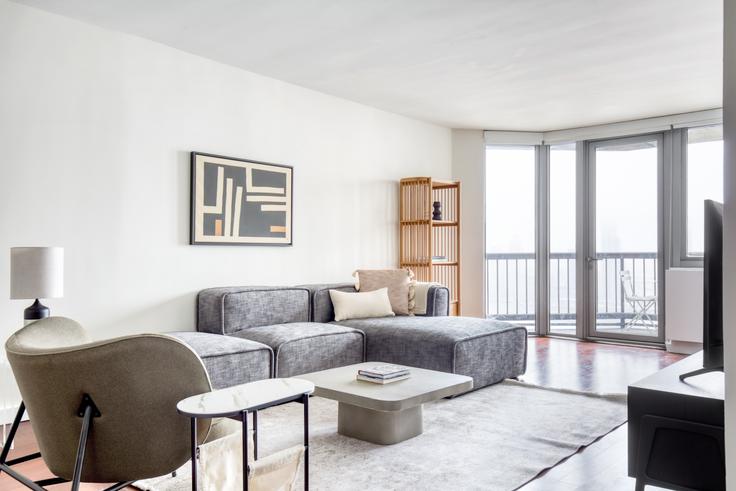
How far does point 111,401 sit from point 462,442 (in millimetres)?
1855

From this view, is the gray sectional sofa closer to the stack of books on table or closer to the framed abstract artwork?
the framed abstract artwork

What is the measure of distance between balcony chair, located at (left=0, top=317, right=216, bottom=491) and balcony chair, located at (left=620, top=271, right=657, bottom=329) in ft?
18.8

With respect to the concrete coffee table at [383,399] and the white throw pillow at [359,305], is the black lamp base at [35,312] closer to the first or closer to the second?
the concrete coffee table at [383,399]

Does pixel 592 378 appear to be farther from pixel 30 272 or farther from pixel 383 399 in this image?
pixel 30 272

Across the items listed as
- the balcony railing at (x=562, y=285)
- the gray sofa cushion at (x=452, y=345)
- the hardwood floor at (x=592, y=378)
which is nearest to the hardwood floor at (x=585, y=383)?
the hardwood floor at (x=592, y=378)

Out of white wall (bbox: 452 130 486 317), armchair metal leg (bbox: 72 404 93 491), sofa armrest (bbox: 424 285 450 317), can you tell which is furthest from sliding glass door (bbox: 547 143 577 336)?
armchair metal leg (bbox: 72 404 93 491)

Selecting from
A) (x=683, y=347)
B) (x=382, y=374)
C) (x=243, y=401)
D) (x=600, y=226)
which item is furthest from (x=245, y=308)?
(x=683, y=347)

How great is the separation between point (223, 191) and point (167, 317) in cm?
104

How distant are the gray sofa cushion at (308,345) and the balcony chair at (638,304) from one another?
3.65 m

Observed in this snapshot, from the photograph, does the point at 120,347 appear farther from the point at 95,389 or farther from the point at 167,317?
the point at 167,317

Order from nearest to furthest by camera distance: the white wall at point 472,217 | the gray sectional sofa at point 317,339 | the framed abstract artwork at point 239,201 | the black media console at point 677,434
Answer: the black media console at point 677,434 → the gray sectional sofa at point 317,339 → the framed abstract artwork at point 239,201 → the white wall at point 472,217

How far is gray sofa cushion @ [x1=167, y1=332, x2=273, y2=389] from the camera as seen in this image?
3246 millimetres

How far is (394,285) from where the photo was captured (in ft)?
16.4

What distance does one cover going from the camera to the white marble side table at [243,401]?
1562 millimetres
